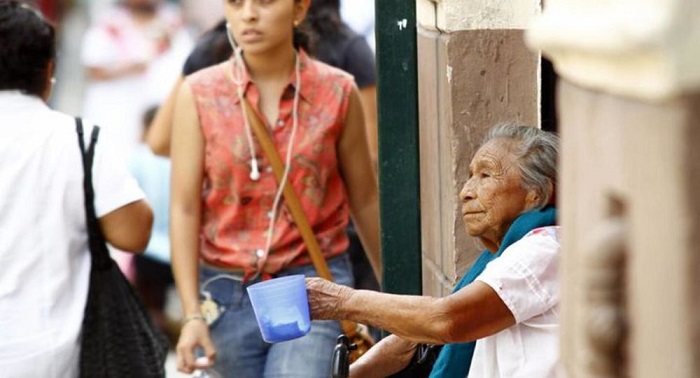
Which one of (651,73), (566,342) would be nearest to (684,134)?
(651,73)

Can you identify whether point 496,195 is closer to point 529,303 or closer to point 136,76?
point 529,303

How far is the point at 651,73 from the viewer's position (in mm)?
1546

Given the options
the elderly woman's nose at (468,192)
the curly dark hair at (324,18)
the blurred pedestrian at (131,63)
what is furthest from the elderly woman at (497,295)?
the blurred pedestrian at (131,63)

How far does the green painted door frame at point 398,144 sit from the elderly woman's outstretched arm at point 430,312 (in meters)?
1.36

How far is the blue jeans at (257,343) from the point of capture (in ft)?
15.4

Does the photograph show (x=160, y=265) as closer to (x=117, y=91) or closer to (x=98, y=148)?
(x=117, y=91)

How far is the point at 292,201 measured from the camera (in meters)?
4.86

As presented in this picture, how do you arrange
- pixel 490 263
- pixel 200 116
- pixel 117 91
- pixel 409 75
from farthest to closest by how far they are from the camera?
pixel 117 91, pixel 200 116, pixel 409 75, pixel 490 263

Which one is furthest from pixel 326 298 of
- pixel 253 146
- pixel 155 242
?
pixel 155 242

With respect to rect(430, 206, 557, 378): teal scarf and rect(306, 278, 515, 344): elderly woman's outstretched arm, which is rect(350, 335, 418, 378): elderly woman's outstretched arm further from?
rect(306, 278, 515, 344): elderly woman's outstretched arm

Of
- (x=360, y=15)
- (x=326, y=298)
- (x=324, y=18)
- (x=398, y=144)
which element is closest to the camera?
(x=326, y=298)

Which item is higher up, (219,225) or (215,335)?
(219,225)

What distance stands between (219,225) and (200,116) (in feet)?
1.09

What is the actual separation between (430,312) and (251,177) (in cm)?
176
